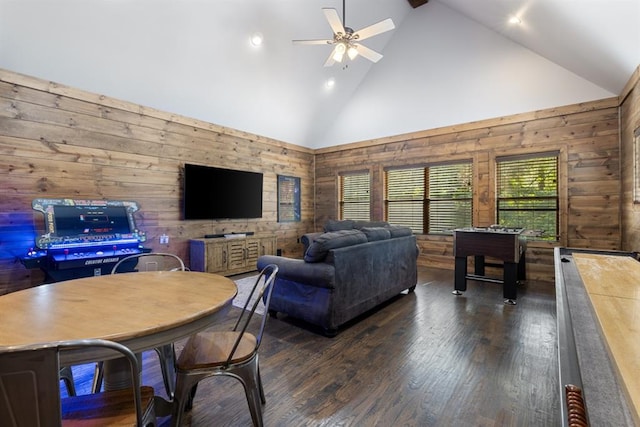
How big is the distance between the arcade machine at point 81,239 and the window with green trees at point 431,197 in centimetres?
493

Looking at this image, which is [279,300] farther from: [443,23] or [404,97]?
[443,23]

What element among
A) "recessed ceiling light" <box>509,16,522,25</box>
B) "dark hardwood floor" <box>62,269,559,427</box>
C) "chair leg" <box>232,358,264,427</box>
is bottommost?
"dark hardwood floor" <box>62,269,559,427</box>

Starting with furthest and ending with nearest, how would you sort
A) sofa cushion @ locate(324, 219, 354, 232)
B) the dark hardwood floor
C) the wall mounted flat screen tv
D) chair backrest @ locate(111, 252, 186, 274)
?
sofa cushion @ locate(324, 219, 354, 232)
the wall mounted flat screen tv
chair backrest @ locate(111, 252, 186, 274)
the dark hardwood floor

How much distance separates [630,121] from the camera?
380cm

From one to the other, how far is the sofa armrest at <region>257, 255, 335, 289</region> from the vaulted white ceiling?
10.7ft

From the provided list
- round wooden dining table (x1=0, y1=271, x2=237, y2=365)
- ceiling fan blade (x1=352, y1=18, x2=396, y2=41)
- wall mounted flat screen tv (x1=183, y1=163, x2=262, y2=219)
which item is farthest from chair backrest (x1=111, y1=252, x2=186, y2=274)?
ceiling fan blade (x1=352, y1=18, x2=396, y2=41)

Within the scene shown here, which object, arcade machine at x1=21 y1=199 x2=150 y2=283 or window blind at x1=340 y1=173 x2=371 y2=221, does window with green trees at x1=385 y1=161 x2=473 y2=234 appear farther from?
arcade machine at x1=21 y1=199 x2=150 y2=283

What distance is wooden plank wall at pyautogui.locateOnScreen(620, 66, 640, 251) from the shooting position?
3523mm

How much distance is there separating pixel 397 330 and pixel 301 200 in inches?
198

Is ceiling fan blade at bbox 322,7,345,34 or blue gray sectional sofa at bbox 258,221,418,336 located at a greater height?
→ ceiling fan blade at bbox 322,7,345,34

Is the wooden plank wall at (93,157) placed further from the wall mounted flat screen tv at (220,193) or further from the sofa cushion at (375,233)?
the sofa cushion at (375,233)

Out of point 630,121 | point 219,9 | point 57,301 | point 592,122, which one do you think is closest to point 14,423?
point 57,301

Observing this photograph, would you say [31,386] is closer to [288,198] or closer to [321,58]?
[321,58]

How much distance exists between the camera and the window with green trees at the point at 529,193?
16.2 feet
